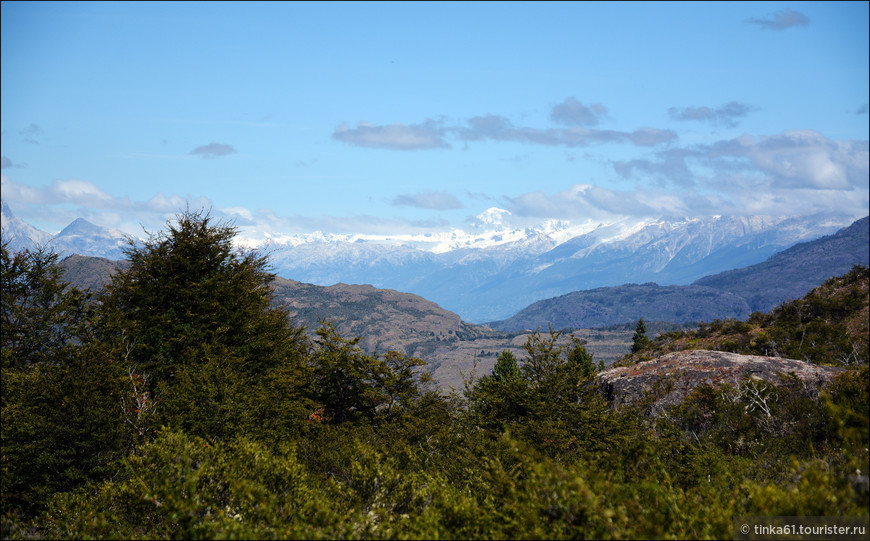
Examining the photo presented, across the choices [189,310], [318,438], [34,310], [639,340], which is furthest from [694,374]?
[639,340]

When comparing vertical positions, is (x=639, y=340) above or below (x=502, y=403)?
below

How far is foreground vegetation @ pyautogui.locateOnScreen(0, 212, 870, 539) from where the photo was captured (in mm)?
10836

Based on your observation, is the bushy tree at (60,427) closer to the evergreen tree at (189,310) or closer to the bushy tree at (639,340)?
the evergreen tree at (189,310)

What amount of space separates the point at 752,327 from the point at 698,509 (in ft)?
199

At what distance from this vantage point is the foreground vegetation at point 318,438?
10.8 meters

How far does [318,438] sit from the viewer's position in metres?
24.5

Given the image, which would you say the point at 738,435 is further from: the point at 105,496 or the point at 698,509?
the point at 105,496

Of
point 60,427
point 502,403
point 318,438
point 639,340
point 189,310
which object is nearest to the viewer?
point 60,427

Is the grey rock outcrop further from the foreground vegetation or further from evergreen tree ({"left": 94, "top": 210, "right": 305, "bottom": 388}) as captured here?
evergreen tree ({"left": 94, "top": 210, "right": 305, "bottom": 388})

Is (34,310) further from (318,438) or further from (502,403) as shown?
(502,403)

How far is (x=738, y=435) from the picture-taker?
2820cm

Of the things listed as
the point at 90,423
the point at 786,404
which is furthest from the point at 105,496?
the point at 786,404

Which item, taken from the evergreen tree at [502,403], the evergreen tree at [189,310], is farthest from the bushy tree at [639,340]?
the evergreen tree at [189,310]

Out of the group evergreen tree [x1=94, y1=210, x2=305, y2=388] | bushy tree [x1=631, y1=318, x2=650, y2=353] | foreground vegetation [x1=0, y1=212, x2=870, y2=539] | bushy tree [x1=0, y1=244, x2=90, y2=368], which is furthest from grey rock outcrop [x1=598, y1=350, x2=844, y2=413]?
bushy tree [x1=631, y1=318, x2=650, y2=353]
